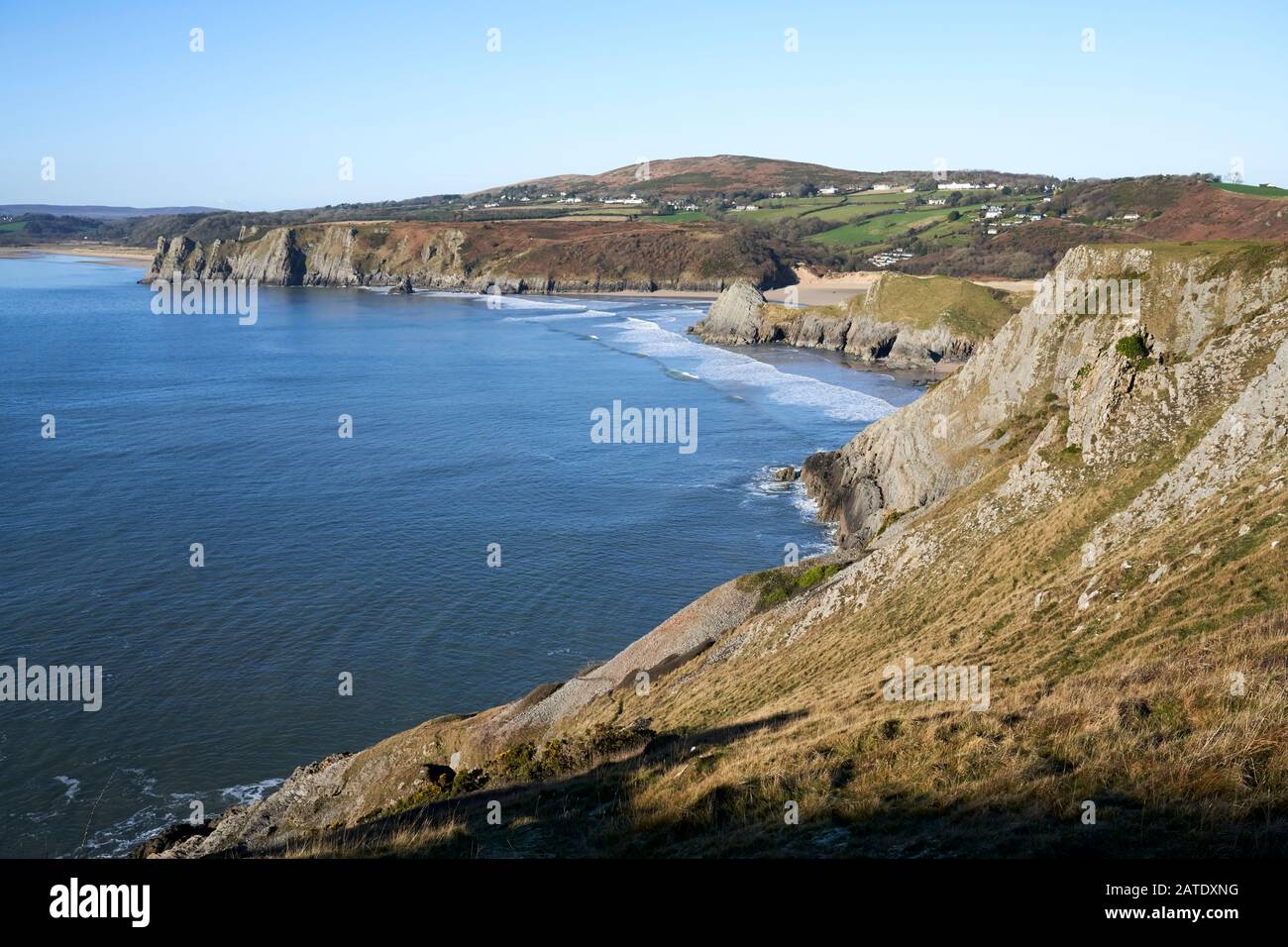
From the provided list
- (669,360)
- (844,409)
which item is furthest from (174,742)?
(669,360)

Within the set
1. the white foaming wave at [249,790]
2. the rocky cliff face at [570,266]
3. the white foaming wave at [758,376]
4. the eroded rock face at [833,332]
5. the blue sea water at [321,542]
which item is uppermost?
the rocky cliff face at [570,266]

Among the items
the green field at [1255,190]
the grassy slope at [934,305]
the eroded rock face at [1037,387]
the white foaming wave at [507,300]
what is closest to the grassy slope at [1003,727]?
the eroded rock face at [1037,387]

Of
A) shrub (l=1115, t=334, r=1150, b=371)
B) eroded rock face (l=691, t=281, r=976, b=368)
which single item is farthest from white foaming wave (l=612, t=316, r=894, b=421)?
shrub (l=1115, t=334, r=1150, b=371)

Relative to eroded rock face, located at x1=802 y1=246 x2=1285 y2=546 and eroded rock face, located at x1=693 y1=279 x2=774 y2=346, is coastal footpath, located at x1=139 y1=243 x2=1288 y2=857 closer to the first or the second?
eroded rock face, located at x1=802 y1=246 x2=1285 y2=546

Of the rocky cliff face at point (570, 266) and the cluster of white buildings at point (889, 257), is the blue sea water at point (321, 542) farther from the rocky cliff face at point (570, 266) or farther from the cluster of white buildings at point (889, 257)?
the rocky cliff face at point (570, 266)
